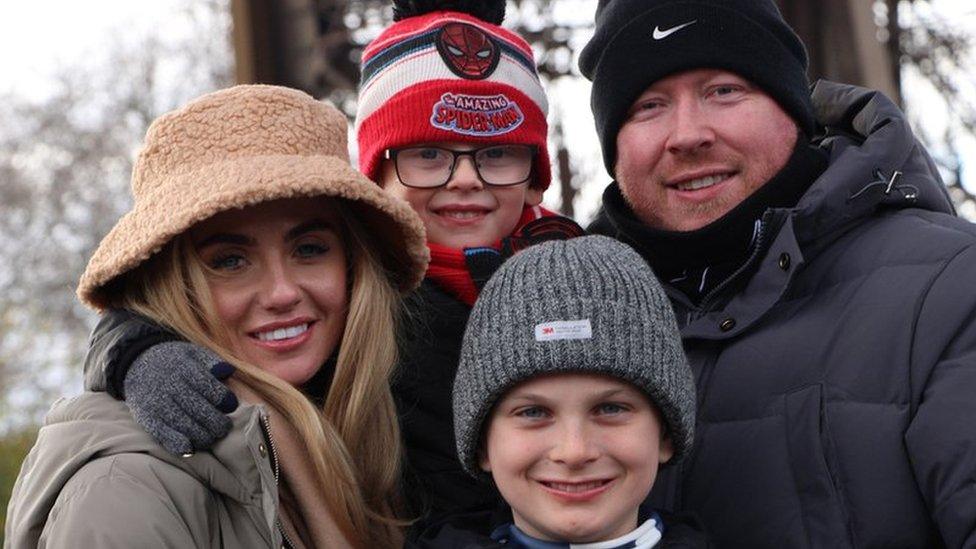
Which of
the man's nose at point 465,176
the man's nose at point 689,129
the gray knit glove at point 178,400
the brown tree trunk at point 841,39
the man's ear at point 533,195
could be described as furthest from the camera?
the brown tree trunk at point 841,39

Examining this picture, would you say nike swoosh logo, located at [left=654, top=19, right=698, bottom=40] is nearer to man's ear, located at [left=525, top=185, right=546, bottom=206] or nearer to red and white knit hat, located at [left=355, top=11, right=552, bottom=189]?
red and white knit hat, located at [left=355, top=11, right=552, bottom=189]

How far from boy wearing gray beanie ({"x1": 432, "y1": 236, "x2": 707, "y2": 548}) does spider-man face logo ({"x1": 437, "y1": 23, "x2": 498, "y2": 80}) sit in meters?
1.00

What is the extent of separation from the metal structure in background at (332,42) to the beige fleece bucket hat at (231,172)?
252cm

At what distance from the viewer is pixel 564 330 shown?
8.80 feet

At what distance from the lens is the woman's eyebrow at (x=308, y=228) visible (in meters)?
3.04

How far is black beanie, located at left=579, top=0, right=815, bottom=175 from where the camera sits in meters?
3.39

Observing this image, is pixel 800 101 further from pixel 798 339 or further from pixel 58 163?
pixel 58 163

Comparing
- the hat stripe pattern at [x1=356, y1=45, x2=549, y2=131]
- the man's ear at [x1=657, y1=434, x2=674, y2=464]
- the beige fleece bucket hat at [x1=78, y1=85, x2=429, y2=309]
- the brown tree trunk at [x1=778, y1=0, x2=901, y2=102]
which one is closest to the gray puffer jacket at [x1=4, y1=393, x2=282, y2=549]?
the beige fleece bucket hat at [x1=78, y1=85, x2=429, y2=309]

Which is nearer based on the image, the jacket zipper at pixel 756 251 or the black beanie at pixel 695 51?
the jacket zipper at pixel 756 251

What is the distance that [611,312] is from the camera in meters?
2.72

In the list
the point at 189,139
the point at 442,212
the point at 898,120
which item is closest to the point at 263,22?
the point at 442,212

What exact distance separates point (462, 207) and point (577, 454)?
1138 millimetres

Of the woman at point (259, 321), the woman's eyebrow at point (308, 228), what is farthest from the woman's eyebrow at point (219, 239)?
the woman's eyebrow at point (308, 228)

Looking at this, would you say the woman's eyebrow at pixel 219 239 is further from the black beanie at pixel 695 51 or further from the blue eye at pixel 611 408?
the black beanie at pixel 695 51
